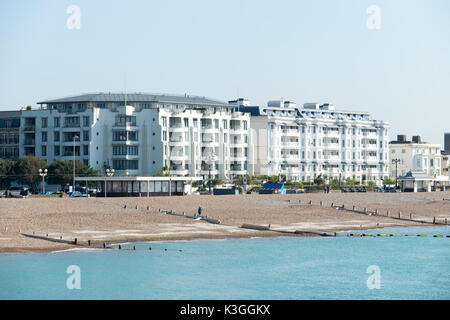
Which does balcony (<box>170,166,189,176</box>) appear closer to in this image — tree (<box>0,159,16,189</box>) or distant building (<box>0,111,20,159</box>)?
tree (<box>0,159,16,189</box>)

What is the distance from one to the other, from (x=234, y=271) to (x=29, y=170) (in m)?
83.1

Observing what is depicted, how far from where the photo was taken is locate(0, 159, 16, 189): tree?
452 feet

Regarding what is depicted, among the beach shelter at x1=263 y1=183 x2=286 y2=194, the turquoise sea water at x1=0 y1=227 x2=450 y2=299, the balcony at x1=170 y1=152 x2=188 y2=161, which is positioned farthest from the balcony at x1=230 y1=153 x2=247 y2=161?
the turquoise sea water at x1=0 y1=227 x2=450 y2=299

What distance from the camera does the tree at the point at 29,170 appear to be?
443 feet

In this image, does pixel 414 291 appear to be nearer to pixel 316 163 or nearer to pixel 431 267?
pixel 431 267

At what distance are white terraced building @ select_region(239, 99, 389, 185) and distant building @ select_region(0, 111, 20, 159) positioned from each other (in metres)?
42.4

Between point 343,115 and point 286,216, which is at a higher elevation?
point 343,115

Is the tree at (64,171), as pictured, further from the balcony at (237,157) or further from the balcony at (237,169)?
the balcony at (237,157)

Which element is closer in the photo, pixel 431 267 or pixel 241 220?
pixel 431 267

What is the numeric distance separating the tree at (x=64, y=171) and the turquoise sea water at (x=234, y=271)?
→ 215ft

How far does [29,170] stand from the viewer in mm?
135125
